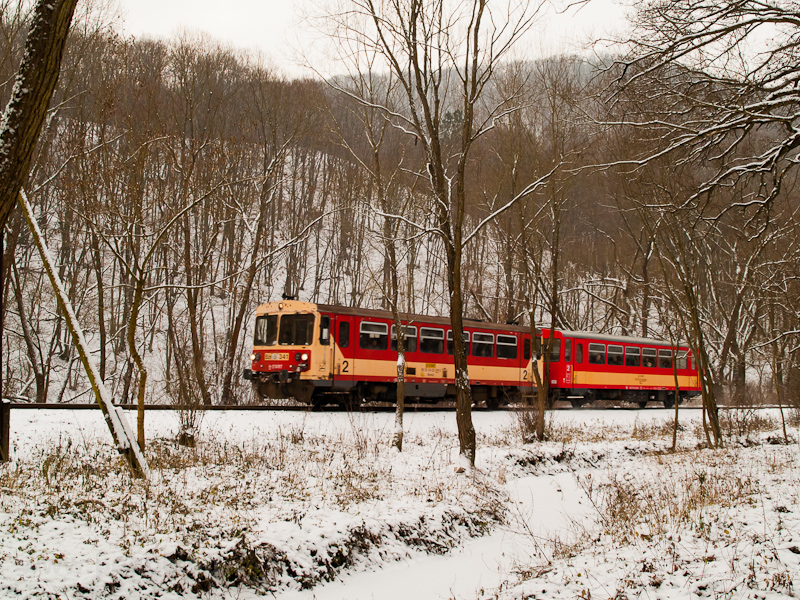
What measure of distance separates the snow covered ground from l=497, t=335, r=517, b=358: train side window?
7.63 meters

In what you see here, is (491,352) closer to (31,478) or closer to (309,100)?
(309,100)

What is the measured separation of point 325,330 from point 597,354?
10992 mm

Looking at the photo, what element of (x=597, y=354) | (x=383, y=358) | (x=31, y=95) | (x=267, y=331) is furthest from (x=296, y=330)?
(x=31, y=95)

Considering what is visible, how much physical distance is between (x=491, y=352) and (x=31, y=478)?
14263mm

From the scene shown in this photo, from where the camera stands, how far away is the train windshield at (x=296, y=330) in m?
16.6

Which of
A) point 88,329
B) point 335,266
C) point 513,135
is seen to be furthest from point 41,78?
point 335,266

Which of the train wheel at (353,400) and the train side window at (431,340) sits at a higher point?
the train side window at (431,340)

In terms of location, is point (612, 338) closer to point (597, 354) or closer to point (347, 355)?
point (597, 354)

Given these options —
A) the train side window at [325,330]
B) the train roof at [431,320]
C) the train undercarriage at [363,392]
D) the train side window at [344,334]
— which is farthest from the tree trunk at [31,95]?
the train side window at [344,334]

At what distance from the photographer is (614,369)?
2342 centimetres

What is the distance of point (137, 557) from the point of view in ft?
18.9

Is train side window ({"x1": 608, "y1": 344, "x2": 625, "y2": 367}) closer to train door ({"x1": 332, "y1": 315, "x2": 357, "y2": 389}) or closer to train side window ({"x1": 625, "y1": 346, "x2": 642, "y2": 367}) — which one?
train side window ({"x1": 625, "y1": 346, "x2": 642, "y2": 367})

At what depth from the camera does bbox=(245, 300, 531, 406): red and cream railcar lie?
1653cm

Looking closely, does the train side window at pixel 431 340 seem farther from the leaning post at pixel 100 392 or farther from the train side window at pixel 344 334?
the leaning post at pixel 100 392
